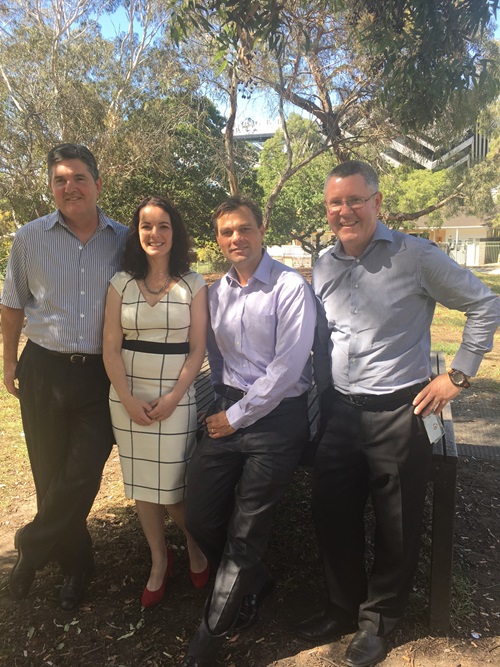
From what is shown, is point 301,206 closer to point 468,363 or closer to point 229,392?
point 229,392

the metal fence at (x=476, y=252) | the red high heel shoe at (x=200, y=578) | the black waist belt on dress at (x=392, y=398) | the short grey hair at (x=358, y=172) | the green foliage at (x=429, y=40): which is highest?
the metal fence at (x=476, y=252)

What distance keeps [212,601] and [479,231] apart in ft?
173

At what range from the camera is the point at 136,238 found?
2.51 m

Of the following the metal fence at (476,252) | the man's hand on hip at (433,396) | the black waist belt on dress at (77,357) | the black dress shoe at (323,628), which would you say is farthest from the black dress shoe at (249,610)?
the metal fence at (476,252)

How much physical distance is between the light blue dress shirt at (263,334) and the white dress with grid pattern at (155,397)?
0.57 feet

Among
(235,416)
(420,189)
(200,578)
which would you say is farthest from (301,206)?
(235,416)

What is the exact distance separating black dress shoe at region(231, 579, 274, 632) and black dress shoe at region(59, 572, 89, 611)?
0.79 meters

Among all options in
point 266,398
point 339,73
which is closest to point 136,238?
point 266,398

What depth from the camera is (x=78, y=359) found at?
8.23 ft

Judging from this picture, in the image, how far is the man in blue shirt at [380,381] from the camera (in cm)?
216

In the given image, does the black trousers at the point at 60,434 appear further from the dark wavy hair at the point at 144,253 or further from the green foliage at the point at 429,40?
the green foliage at the point at 429,40

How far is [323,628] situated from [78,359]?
1608 millimetres

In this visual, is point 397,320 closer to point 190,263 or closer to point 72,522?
point 190,263

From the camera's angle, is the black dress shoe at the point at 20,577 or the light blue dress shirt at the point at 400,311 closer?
the light blue dress shirt at the point at 400,311
